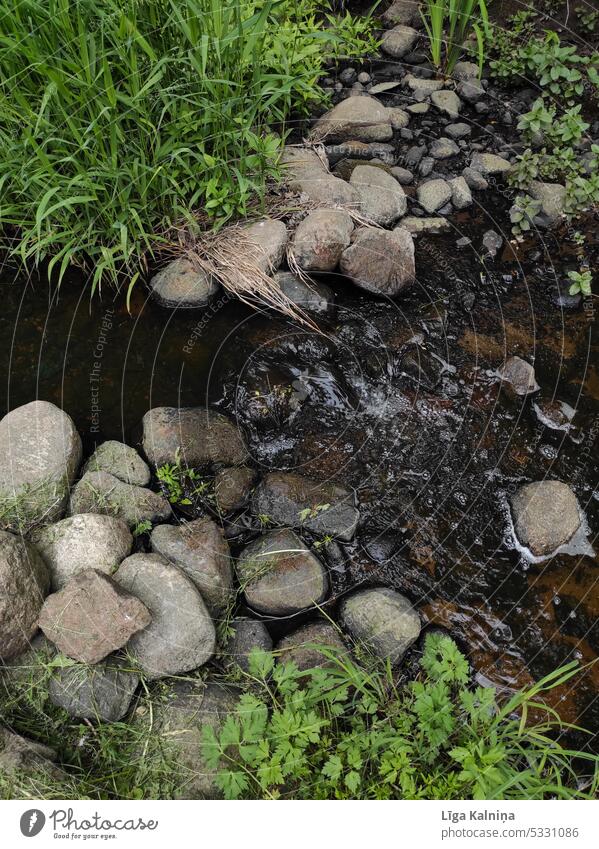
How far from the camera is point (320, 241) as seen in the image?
3.93m

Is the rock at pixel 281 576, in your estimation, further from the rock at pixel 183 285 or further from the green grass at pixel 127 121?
the green grass at pixel 127 121

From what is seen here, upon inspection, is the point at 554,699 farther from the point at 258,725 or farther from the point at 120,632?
the point at 120,632

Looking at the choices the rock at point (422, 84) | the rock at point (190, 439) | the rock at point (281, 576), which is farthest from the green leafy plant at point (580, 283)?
the rock at point (281, 576)

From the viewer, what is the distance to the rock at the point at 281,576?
2900 mm

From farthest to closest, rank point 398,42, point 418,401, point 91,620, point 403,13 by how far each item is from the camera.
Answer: point 403,13
point 398,42
point 418,401
point 91,620

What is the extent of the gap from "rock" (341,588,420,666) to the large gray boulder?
2.51 meters

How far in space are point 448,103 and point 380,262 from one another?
1819 millimetres

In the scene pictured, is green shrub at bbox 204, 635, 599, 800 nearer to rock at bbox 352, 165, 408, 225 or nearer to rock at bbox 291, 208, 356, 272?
rock at bbox 291, 208, 356, 272

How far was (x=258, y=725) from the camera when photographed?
2.27 meters

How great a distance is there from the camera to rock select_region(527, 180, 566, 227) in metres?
4.30

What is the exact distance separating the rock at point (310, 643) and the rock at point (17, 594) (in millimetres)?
1004

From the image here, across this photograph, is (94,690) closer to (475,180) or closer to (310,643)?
(310,643)

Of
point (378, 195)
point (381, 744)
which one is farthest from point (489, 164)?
point (381, 744)
